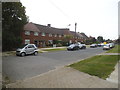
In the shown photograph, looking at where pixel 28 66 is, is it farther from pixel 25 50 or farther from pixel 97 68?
pixel 25 50

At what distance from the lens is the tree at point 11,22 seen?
75.4 ft

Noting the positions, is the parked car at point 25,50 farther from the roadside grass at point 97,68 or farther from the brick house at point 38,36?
the brick house at point 38,36

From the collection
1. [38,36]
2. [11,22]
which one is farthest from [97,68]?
[38,36]

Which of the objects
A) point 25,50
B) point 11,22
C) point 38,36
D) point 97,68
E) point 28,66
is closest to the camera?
point 97,68

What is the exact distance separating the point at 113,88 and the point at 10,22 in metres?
21.8

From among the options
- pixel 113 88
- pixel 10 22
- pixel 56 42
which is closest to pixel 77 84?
pixel 113 88

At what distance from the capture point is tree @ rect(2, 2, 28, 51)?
23.0m

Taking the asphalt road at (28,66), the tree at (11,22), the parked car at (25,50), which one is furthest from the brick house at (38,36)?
the asphalt road at (28,66)

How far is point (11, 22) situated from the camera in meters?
23.5

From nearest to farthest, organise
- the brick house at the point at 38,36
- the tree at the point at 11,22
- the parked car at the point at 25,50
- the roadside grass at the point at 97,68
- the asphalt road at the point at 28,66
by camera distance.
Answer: the roadside grass at the point at 97,68 → the asphalt road at the point at 28,66 → the parked car at the point at 25,50 → the tree at the point at 11,22 → the brick house at the point at 38,36

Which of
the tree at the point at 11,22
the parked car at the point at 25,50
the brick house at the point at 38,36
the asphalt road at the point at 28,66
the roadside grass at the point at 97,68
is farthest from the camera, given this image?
the brick house at the point at 38,36

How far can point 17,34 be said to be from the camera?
86.4 feet

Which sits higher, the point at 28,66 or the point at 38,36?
the point at 38,36

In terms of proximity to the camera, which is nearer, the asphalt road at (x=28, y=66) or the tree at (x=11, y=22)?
the asphalt road at (x=28, y=66)
